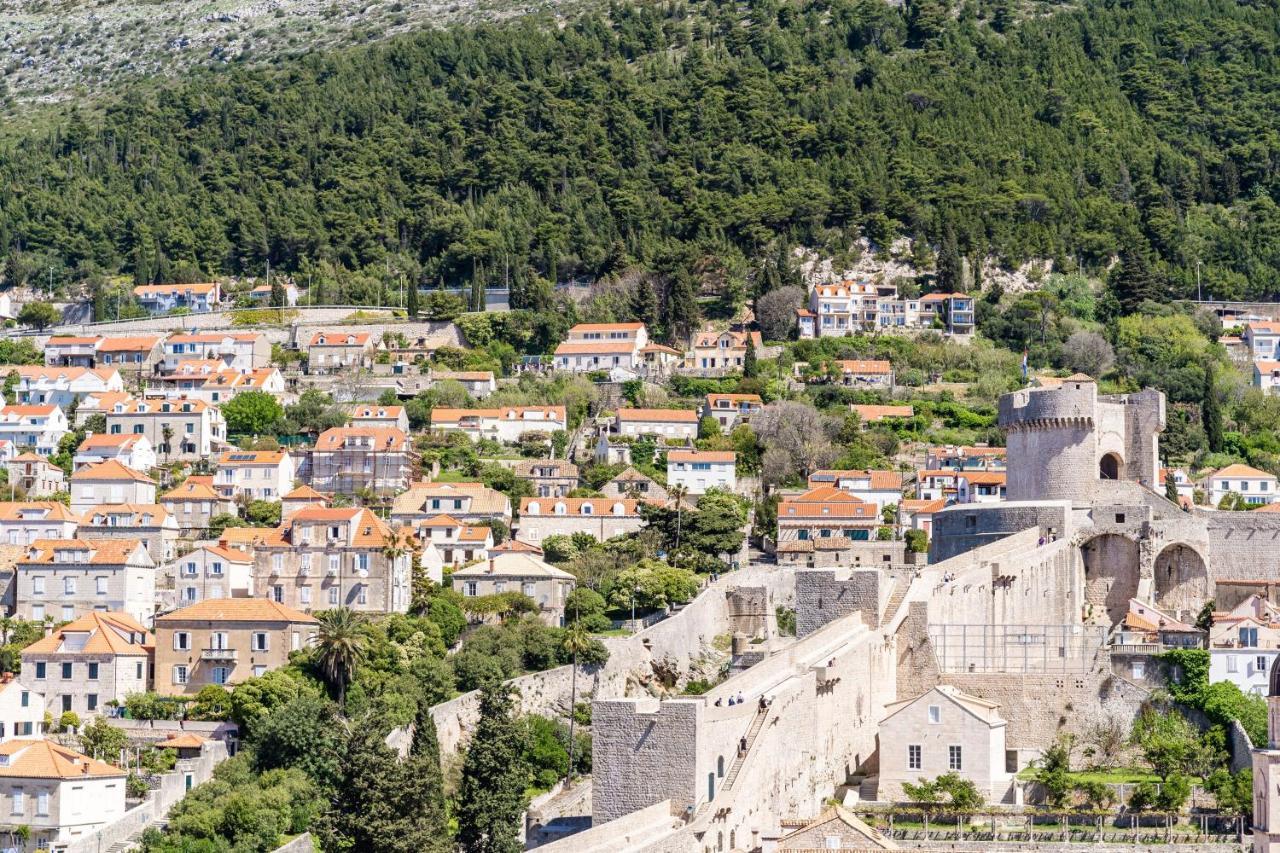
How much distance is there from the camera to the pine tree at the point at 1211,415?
9162 cm

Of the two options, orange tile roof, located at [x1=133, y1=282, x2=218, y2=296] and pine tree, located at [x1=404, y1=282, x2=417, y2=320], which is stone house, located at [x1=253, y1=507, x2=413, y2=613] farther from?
orange tile roof, located at [x1=133, y1=282, x2=218, y2=296]

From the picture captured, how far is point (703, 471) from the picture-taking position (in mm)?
87812

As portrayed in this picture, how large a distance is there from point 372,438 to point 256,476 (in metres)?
4.45

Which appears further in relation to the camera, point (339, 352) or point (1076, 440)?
point (339, 352)

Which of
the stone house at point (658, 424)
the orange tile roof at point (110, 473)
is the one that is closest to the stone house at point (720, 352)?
the stone house at point (658, 424)

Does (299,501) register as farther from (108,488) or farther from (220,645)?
(220,645)

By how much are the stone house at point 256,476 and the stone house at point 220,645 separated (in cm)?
2062

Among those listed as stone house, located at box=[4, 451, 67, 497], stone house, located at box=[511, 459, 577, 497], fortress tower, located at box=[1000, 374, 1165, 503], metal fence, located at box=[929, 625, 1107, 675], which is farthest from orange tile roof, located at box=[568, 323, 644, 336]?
metal fence, located at box=[929, 625, 1107, 675]

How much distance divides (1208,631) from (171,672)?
2698cm

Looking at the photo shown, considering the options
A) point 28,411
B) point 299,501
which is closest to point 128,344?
point 28,411

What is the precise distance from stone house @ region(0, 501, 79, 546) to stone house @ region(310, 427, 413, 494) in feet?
33.6

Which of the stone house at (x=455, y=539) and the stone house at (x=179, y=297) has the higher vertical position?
the stone house at (x=179, y=297)

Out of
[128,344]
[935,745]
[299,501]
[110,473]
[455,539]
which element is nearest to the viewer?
[935,745]

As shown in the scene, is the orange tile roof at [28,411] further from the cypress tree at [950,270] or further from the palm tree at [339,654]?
the cypress tree at [950,270]
